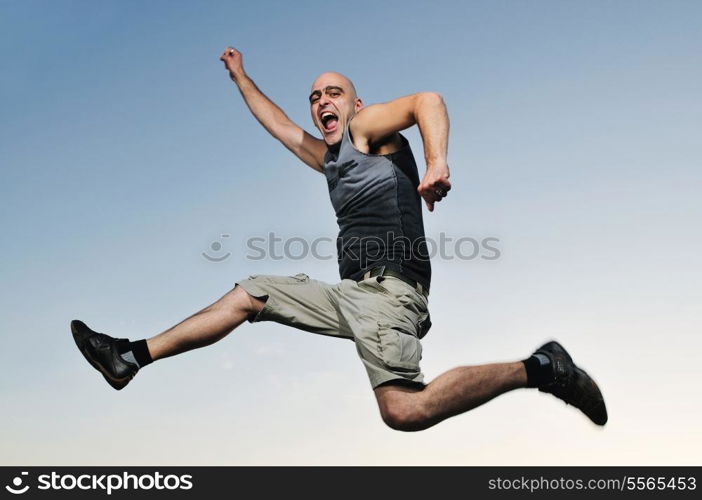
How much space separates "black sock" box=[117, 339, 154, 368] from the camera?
5.01m

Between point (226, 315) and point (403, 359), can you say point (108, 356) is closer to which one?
point (226, 315)

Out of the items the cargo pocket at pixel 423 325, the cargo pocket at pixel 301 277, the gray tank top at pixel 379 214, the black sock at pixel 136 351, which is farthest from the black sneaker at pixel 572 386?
the black sock at pixel 136 351

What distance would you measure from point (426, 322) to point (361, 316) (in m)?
0.57

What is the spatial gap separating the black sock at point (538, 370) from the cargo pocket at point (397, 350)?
0.75 m

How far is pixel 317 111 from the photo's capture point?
18.2ft

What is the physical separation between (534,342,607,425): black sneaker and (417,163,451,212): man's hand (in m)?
1.57

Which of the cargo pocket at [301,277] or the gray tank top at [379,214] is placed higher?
the gray tank top at [379,214]

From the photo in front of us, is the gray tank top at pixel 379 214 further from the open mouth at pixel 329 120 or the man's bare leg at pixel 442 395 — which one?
the man's bare leg at pixel 442 395

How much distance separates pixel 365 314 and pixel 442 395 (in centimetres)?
76

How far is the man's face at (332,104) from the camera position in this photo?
5.46m

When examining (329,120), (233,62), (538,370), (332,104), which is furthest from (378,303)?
(233,62)

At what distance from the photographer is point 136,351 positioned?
5027 mm

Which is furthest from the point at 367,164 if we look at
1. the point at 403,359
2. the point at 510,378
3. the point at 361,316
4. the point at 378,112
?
the point at 510,378

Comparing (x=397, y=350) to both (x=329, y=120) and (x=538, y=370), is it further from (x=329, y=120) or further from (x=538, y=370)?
(x=329, y=120)
